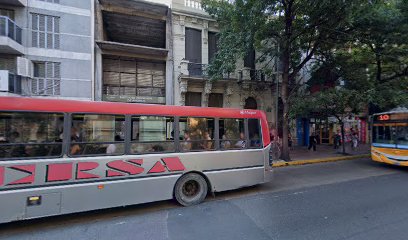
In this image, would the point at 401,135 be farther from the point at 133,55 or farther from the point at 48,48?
the point at 48,48

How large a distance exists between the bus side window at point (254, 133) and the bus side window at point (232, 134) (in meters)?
0.22

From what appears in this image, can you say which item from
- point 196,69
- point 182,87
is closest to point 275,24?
point 196,69

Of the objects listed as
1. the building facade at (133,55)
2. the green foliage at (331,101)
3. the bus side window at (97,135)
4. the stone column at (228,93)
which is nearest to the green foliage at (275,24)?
the green foliage at (331,101)

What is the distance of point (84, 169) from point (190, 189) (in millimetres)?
2559

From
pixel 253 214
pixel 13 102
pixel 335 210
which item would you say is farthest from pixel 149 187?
pixel 335 210

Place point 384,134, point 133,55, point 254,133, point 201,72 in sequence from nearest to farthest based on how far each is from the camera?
1. point 254,133
2. point 384,134
3. point 133,55
4. point 201,72

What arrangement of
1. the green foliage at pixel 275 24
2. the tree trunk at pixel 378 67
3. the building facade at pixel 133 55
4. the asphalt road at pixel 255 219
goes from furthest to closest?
the tree trunk at pixel 378 67, the building facade at pixel 133 55, the green foliage at pixel 275 24, the asphalt road at pixel 255 219

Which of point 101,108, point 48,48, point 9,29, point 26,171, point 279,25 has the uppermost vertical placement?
point 279,25

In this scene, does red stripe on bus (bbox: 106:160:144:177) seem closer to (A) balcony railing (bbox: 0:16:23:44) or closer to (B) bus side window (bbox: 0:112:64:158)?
(B) bus side window (bbox: 0:112:64:158)

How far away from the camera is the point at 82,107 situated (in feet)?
14.3

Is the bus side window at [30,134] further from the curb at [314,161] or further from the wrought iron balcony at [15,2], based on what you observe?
the wrought iron balcony at [15,2]

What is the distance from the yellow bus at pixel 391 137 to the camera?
8773 millimetres

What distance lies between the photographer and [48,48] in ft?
37.4

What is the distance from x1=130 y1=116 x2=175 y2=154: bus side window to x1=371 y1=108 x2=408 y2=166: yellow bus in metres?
9.79
